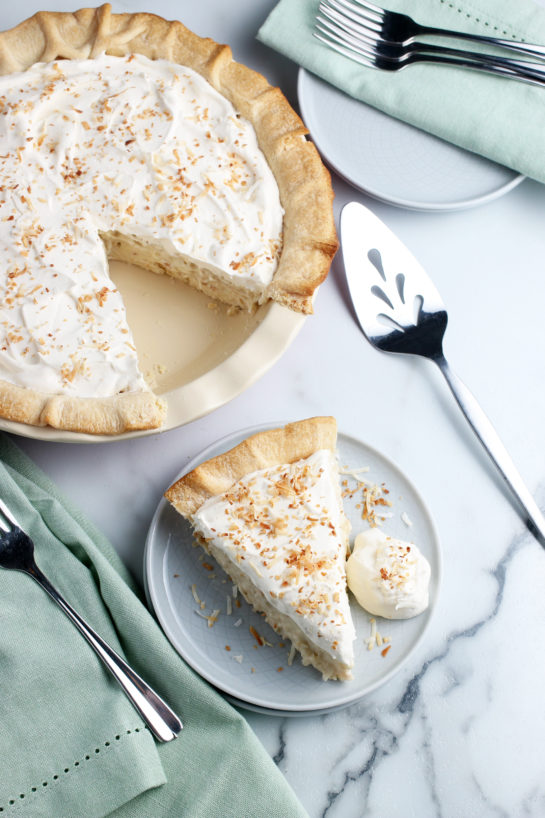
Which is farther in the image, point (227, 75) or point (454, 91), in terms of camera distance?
point (454, 91)

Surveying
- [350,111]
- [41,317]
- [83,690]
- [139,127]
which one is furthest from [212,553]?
[350,111]

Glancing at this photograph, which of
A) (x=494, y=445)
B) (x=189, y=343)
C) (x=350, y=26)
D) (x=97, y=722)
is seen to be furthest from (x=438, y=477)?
(x=350, y=26)

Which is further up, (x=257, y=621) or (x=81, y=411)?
(x=81, y=411)

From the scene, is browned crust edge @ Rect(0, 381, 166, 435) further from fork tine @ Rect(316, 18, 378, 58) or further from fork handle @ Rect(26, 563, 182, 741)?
fork tine @ Rect(316, 18, 378, 58)

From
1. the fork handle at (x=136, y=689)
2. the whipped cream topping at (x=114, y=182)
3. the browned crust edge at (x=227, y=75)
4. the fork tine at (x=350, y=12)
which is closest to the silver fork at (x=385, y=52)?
the fork tine at (x=350, y=12)

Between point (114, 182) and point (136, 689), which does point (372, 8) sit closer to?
point (114, 182)

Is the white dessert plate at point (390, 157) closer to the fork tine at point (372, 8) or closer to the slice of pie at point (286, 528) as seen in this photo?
the fork tine at point (372, 8)
